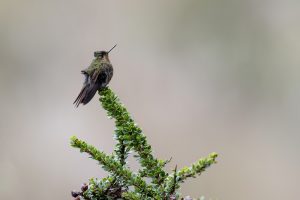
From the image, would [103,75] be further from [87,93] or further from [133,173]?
[133,173]

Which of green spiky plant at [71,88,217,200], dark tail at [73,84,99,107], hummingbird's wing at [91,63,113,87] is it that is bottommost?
green spiky plant at [71,88,217,200]

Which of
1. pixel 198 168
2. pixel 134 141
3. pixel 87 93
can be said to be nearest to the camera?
pixel 198 168

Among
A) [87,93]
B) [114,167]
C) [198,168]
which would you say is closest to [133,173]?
[114,167]

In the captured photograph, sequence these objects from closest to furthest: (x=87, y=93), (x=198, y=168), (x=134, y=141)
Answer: (x=198, y=168)
(x=134, y=141)
(x=87, y=93)

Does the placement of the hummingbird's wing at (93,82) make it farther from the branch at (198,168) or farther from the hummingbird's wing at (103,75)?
the branch at (198,168)

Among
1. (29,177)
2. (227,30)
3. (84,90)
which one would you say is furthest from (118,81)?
(84,90)

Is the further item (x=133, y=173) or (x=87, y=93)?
(x=87, y=93)

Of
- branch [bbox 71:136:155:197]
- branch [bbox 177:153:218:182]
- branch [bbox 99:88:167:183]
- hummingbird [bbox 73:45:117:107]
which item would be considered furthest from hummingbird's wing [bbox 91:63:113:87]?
branch [bbox 177:153:218:182]

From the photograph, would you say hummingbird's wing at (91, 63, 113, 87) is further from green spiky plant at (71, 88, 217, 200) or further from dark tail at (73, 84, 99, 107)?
green spiky plant at (71, 88, 217, 200)
